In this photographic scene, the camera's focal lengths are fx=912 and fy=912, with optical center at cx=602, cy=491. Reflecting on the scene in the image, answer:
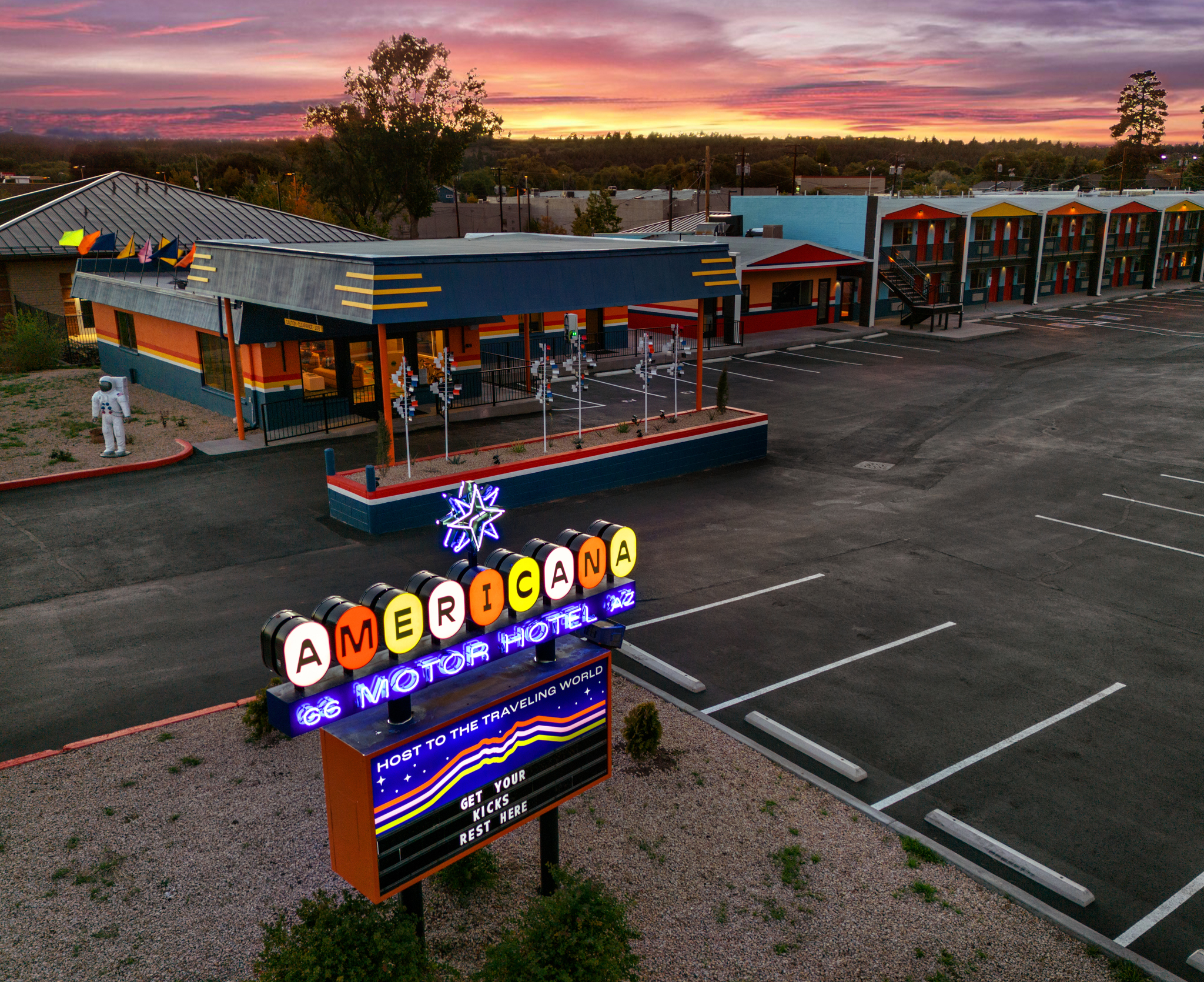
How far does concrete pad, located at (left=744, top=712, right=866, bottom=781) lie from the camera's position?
1178cm

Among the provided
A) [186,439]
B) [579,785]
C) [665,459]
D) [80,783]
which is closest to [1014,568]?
[665,459]

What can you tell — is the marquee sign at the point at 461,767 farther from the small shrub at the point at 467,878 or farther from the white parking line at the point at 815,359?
the white parking line at the point at 815,359

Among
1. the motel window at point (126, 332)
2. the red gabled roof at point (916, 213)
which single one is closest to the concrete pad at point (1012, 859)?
the motel window at point (126, 332)

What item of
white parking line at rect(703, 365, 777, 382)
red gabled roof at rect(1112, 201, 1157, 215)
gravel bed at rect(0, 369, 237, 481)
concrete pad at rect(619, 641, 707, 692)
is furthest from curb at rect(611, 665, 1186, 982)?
red gabled roof at rect(1112, 201, 1157, 215)

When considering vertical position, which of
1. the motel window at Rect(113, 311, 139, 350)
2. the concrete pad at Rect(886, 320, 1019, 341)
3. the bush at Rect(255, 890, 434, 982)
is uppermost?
the motel window at Rect(113, 311, 139, 350)

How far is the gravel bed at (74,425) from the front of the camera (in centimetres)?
Answer: 2536

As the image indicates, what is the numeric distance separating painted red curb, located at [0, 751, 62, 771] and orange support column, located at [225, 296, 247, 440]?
55.5ft

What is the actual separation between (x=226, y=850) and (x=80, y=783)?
8.75ft

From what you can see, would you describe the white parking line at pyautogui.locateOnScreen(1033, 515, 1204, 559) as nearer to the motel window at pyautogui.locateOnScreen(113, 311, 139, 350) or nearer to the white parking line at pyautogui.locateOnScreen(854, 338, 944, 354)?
the white parking line at pyautogui.locateOnScreen(854, 338, 944, 354)

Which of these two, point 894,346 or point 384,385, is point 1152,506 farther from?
point 894,346

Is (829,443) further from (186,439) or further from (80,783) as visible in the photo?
(80,783)

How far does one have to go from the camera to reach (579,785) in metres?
9.46

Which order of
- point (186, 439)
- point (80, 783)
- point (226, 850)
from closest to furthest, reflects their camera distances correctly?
1. point (226, 850)
2. point (80, 783)
3. point (186, 439)

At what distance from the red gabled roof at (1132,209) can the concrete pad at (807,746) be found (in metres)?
70.0
